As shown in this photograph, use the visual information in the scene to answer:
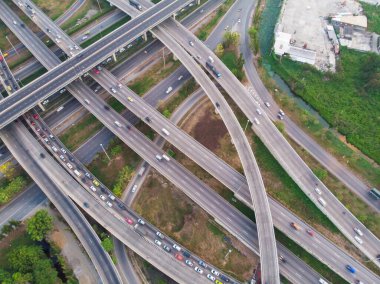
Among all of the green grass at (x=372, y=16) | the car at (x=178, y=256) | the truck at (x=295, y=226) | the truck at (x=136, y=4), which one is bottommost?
the car at (x=178, y=256)

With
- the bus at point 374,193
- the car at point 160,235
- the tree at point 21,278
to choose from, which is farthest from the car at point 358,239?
the tree at point 21,278

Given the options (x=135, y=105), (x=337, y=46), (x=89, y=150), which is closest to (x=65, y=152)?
(x=89, y=150)

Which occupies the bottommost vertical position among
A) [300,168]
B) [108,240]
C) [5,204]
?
[5,204]

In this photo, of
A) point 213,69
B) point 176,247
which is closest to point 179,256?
point 176,247

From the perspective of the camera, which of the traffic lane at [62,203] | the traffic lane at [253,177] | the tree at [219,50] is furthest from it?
the tree at [219,50]

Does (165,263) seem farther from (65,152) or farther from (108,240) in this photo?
(65,152)

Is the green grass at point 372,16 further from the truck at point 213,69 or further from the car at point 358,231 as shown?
the car at point 358,231

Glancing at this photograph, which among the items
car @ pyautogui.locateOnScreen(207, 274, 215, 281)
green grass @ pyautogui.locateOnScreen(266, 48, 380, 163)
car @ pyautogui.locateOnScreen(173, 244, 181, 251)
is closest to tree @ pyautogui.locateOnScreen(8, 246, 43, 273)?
car @ pyautogui.locateOnScreen(173, 244, 181, 251)
